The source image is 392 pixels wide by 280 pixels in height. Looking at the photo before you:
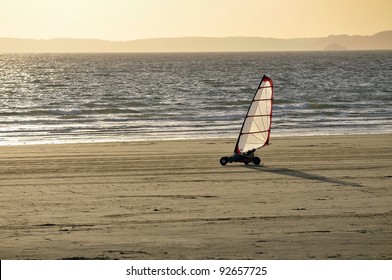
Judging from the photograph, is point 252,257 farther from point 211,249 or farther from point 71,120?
point 71,120

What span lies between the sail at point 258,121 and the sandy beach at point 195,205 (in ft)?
2.11

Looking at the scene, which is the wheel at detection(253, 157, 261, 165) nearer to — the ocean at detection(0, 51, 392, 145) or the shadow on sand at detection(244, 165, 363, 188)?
the shadow on sand at detection(244, 165, 363, 188)

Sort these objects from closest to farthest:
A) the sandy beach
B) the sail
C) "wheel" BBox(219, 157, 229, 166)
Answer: the sandy beach, "wheel" BBox(219, 157, 229, 166), the sail

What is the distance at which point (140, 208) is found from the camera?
1203 centimetres

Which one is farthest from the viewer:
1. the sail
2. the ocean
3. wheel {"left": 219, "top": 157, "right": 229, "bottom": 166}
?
the ocean

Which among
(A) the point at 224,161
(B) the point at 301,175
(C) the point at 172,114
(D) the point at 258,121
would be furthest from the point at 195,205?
(C) the point at 172,114

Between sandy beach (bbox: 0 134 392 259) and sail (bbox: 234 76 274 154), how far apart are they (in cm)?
64

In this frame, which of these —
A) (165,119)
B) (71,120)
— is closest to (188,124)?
(165,119)

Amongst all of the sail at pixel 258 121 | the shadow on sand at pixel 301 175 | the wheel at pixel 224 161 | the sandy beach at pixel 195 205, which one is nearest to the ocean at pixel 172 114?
the sandy beach at pixel 195 205

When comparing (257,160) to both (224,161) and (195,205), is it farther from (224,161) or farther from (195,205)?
(195,205)

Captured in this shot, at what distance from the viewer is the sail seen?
56.2 feet

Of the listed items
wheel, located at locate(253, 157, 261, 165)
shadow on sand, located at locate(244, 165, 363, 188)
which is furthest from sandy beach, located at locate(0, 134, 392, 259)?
wheel, located at locate(253, 157, 261, 165)

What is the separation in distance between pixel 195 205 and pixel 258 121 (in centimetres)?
548

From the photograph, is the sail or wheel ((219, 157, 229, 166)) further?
the sail
